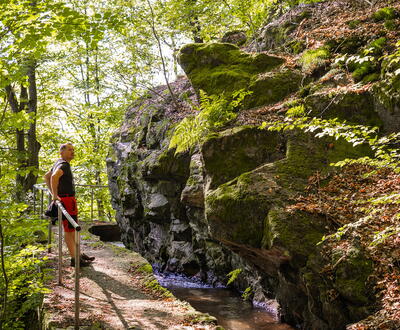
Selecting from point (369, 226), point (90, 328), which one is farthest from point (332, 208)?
point (90, 328)

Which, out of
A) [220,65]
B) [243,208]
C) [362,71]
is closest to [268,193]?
[243,208]

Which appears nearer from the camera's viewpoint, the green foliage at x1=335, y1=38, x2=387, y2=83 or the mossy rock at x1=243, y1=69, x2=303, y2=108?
the green foliage at x1=335, y1=38, x2=387, y2=83

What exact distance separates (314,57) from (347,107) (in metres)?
1.88

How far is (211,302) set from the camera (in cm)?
795

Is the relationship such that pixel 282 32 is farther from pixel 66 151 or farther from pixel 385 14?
pixel 66 151

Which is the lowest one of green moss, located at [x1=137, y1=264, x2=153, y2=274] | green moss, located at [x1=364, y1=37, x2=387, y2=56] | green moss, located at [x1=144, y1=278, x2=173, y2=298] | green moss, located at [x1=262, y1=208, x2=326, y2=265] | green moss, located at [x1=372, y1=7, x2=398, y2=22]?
green moss, located at [x1=144, y1=278, x2=173, y2=298]

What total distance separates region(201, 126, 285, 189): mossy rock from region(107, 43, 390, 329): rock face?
19mm

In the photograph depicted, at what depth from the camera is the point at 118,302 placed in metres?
5.33

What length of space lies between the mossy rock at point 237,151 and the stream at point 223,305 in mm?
2635

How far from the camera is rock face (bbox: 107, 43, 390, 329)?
4.71 meters

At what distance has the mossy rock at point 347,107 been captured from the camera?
598 cm

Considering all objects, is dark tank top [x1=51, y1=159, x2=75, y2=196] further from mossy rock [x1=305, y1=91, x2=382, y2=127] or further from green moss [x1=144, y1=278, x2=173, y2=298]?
mossy rock [x1=305, y1=91, x2=382, y2=127]

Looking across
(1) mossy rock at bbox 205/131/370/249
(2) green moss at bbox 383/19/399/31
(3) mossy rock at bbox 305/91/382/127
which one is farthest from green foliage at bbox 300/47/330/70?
(1) mossy rock at bbox 205/131/370/249

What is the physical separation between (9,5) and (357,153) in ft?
20.2
